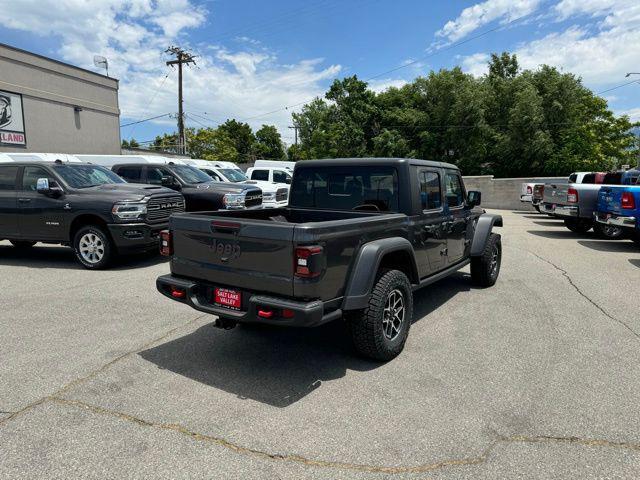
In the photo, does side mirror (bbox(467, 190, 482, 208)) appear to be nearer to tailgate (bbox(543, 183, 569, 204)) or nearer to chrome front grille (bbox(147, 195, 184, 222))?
chrome front grille (bbox(147, 195, 184, 222))

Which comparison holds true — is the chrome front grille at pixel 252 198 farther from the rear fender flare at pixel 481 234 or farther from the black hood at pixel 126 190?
the rear fender flare at pixel 481 234

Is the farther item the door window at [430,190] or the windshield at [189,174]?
the windshield at [189,174]

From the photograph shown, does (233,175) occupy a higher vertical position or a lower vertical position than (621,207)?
higher

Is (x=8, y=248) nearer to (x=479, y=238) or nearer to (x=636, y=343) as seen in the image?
(x=479, y=238)

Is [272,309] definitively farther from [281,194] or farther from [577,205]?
[281,194]

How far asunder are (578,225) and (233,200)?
388 inches

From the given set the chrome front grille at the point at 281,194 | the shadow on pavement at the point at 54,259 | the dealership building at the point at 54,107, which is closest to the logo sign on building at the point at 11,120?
the dealership building at the point at 54,107

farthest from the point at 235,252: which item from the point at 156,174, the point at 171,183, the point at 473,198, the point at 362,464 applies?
the point at 156,174

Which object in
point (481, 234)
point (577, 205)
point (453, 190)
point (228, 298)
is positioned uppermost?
point (453, 190)

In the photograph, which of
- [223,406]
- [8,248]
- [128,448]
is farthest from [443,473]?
[8,248]

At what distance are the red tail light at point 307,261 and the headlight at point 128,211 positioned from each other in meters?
5.45

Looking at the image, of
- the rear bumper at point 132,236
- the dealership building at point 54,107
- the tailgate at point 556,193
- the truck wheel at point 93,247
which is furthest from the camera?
the dealership building at point 54,107

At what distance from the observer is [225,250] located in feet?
12.4

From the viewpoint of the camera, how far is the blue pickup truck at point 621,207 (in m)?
9.69
